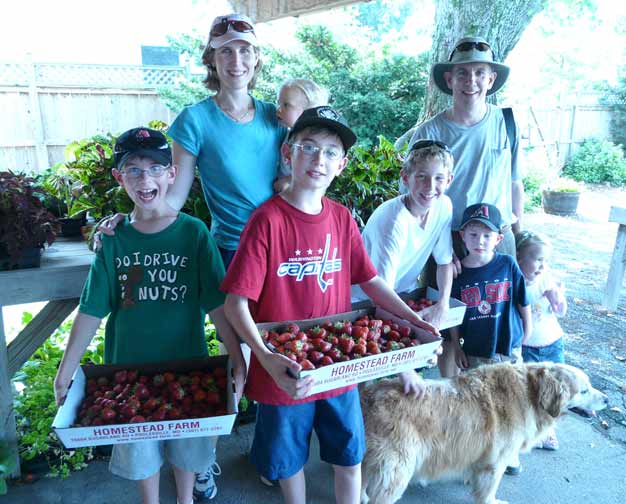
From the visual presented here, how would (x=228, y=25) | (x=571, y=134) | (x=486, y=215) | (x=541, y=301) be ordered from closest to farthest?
(x=228, y=25), (x=486, y=215), (x=541, y=301), (x=571, y=134)

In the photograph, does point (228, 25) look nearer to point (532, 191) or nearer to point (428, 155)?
point (428, 155)

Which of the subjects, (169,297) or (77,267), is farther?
(77,267)

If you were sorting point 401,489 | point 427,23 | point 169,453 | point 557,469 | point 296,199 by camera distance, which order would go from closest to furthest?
1. point 296,199
2. point 169,453
3. point 401,489
4. point 557,469
5. point 427,23

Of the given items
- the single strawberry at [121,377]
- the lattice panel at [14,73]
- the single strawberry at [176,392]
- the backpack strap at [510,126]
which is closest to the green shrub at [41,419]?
the single strawberry at [121,377]

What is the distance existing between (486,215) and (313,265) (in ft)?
4.46

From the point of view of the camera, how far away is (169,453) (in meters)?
2.36

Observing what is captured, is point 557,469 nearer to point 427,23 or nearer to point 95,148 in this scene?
point 95,148

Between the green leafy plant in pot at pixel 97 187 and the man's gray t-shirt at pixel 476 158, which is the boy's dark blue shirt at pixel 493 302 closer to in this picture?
the man's gray t-shirt at pixel 476 158

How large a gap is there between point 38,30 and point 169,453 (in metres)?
25.9

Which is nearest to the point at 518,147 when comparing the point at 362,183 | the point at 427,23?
the point at 362,183

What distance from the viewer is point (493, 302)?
120 inches

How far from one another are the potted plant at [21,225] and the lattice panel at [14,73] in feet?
34.2

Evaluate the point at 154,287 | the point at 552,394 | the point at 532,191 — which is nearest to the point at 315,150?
the point at 154,287

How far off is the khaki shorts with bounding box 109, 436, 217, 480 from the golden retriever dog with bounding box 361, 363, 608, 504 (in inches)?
34.7
